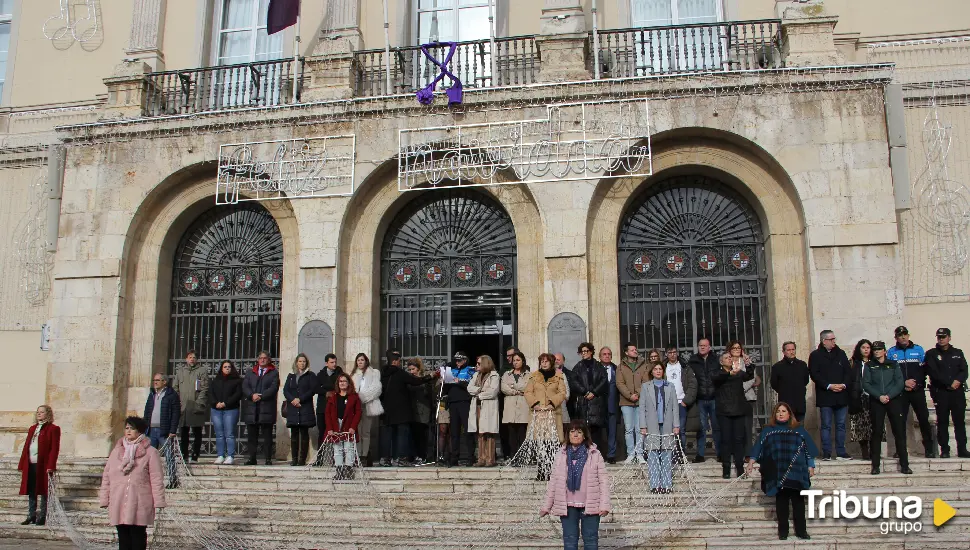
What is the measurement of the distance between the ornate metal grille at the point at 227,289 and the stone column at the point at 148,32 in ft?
9.46

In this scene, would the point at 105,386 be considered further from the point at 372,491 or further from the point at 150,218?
the point at 372,491

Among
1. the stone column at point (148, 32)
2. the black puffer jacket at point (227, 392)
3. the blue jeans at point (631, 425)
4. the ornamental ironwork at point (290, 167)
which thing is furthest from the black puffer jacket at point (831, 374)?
the stone column at point (148, 32)

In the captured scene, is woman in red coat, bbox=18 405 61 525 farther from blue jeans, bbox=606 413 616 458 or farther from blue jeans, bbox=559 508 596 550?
blue jeans, bbox=606 413 616 458

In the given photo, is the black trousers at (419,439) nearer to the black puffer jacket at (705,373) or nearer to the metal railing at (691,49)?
the black puffer jacket at (705,373)

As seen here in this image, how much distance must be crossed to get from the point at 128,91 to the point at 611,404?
31.6ft

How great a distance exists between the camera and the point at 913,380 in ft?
32.6

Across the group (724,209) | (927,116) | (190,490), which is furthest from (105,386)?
(927,116)

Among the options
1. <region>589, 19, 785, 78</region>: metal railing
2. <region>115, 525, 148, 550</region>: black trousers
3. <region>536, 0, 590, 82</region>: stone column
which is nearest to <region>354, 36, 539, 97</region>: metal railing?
<region>536, 0, 590, 82</region>: stone column

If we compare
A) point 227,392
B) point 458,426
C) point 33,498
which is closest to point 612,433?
point 458,426

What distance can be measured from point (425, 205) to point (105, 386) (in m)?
5.71

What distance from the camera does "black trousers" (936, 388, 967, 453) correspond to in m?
9.99

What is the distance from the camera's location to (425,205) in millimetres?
14242

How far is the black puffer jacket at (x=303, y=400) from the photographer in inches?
453

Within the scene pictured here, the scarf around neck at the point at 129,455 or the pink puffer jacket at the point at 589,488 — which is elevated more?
the scarf around neck at the point at 129,455
